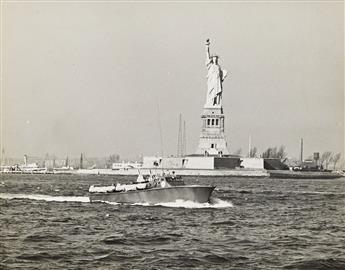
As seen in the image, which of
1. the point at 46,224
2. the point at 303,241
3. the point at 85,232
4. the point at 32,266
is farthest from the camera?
the point at 46,224

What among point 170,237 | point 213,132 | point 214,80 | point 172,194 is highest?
point 214,80

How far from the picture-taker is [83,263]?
20.4 m

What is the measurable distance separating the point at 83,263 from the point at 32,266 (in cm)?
144

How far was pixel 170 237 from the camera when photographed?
26453mm

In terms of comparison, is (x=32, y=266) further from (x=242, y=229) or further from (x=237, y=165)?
(x=237, y=165)

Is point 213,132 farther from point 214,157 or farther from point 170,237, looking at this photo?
point 170,237

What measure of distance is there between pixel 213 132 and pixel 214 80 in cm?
902

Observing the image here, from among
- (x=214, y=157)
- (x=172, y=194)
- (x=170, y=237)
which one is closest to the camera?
(x=170, y=237)

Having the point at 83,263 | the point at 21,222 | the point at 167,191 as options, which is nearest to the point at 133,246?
the point at 83,263

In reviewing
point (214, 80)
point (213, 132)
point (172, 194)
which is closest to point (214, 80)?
point (214, 80)

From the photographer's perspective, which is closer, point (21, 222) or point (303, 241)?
point (303, 241)

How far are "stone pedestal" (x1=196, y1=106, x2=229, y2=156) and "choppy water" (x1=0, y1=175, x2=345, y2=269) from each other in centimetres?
8256

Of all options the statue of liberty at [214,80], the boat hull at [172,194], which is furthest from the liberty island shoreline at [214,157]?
the boat hull at [172,194]

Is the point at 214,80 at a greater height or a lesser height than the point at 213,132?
greater
